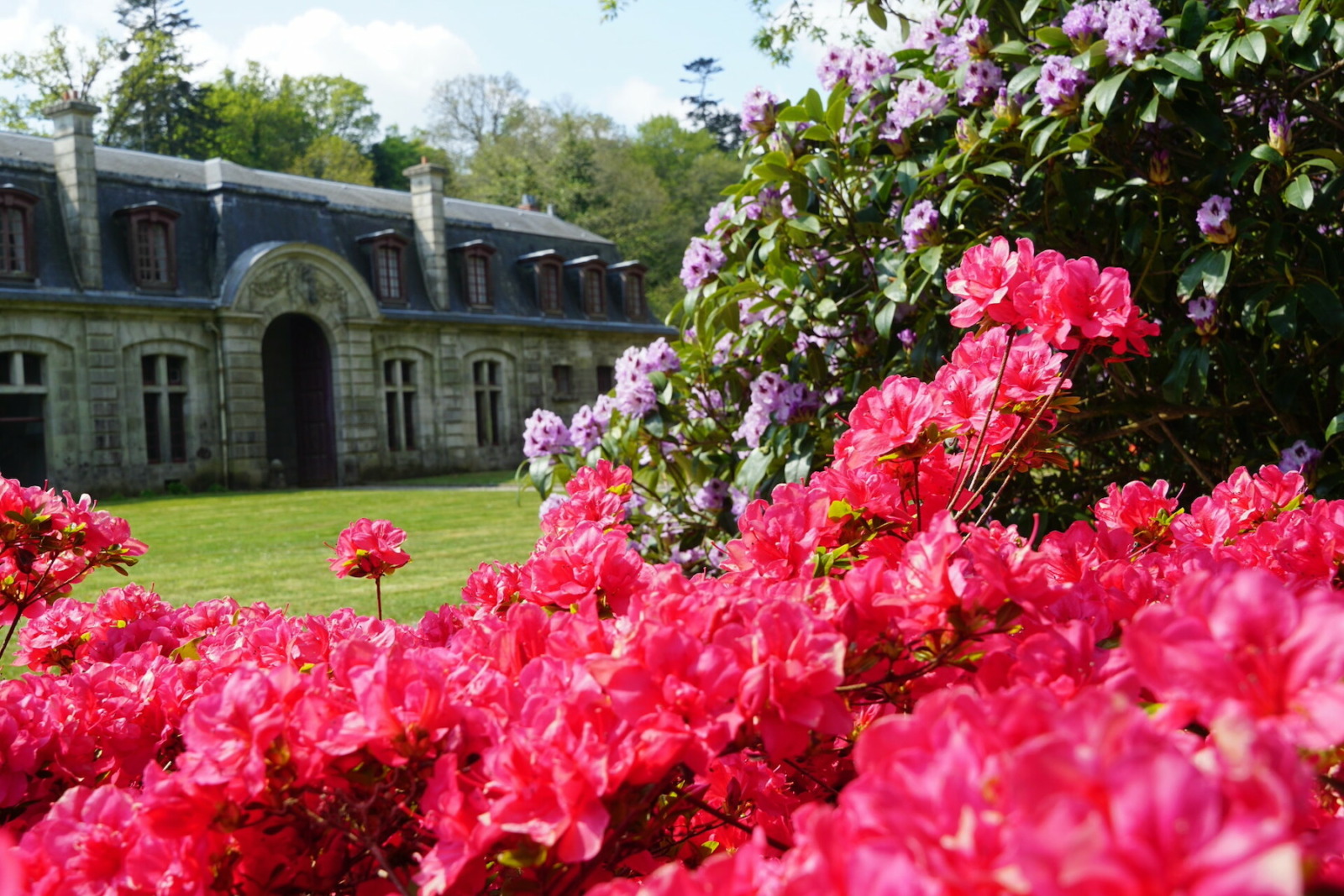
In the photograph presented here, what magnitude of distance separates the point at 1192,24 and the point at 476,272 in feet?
75.7

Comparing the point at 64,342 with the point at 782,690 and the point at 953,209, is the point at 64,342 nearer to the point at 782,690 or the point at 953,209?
the point at 953,209

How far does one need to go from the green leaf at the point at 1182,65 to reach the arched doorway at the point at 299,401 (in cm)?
2133

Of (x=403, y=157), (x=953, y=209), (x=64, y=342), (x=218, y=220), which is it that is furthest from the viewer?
(x=403, y=157)

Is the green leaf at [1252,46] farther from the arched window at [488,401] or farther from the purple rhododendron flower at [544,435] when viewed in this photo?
the arched window at [488,401]

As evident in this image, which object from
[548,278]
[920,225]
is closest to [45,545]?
[920,225]

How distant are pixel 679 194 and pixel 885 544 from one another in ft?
136

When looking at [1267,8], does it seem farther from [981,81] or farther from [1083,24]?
[981,81]

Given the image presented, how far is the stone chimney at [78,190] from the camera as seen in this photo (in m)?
18.7

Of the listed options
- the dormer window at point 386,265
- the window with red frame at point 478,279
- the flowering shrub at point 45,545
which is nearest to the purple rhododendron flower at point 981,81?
the flowering shrub at point 45,545

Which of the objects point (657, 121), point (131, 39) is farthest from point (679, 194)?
point (131, 39)

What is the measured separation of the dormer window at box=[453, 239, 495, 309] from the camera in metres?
25.1

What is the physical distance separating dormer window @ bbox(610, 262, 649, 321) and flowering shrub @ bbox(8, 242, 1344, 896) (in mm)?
26748

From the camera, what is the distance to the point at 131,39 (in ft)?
126

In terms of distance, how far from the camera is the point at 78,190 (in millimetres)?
18734
